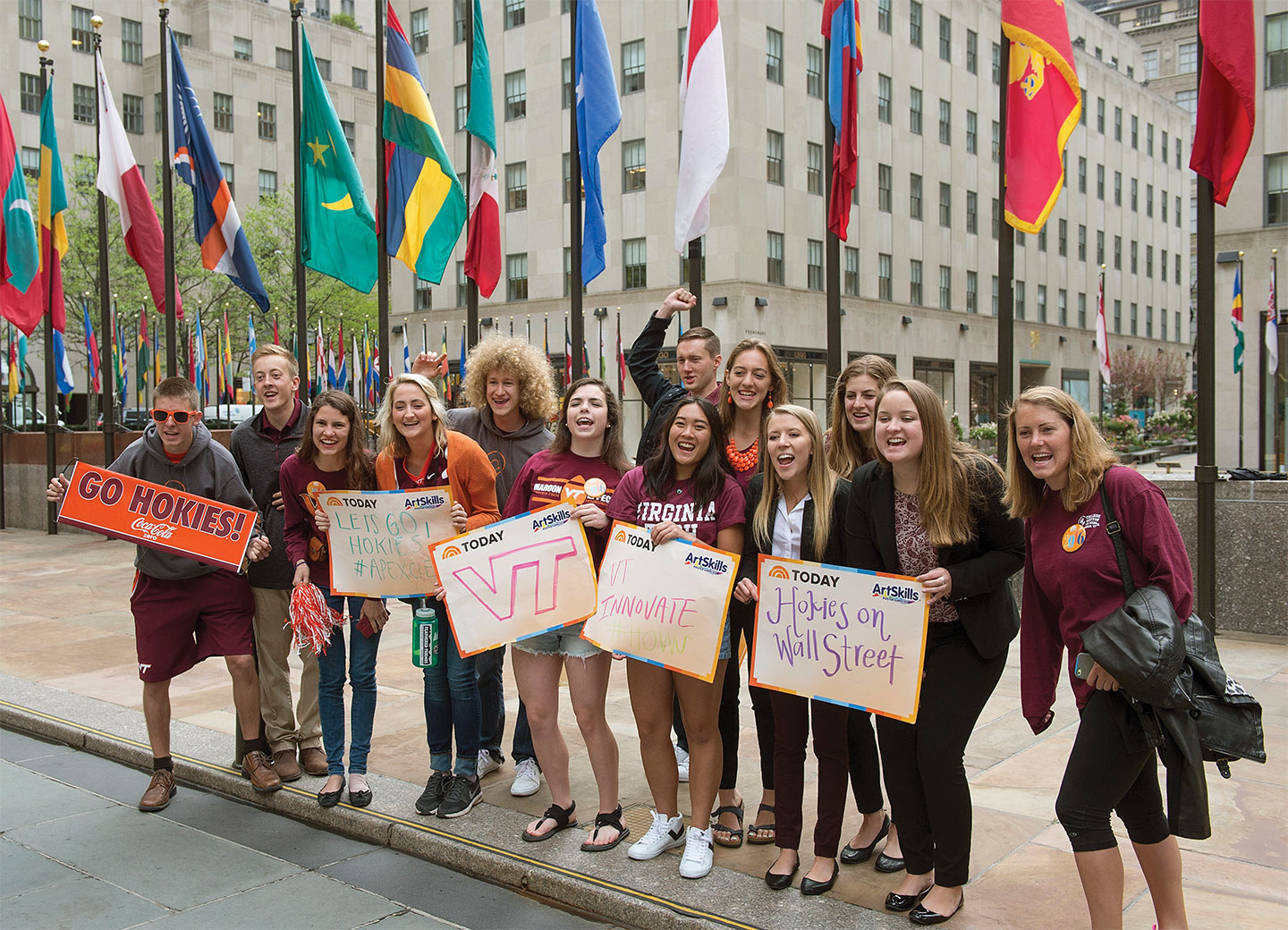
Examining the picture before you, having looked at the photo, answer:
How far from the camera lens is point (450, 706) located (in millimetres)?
5383

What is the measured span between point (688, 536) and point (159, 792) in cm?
348

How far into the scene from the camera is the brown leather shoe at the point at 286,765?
586cm

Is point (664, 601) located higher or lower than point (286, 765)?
higher

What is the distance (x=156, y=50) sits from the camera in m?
57.8

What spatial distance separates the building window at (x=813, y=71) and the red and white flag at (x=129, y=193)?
94.4 ft

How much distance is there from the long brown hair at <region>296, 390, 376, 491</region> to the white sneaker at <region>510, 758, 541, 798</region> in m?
1.72

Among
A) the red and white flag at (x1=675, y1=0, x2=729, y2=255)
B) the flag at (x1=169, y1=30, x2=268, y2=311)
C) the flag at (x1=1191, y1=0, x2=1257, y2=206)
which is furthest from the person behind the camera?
the flag at (x1=169, y1=30, x2=268, y2=311)

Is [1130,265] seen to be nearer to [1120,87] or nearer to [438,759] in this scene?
[1120,87]

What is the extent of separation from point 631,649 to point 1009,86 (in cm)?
684

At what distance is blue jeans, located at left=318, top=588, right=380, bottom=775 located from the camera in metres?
5.49

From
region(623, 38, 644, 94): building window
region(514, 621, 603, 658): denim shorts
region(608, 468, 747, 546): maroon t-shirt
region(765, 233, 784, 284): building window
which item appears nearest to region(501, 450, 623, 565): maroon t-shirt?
region(608, 468, 747, 546): maroon t-shirt

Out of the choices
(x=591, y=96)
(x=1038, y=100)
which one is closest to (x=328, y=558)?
(x=591, y=96)

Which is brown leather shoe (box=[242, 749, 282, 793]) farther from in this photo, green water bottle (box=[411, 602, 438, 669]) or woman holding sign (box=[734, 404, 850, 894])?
woman holding sign (box=[734, 404, 850, 894])

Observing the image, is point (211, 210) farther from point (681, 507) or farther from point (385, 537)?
point (681, 507)
